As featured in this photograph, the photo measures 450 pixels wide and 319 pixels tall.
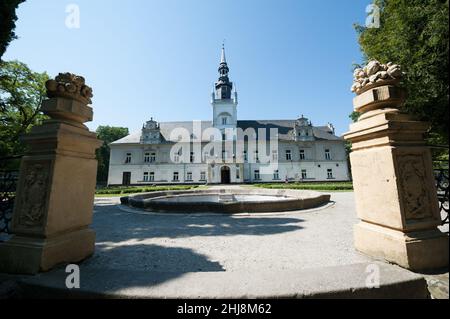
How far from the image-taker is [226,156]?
122 feet

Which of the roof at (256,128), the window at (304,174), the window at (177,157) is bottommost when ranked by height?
the window at (304,174)

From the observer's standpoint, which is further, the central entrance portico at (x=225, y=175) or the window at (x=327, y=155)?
the window at (x=327, y=155)

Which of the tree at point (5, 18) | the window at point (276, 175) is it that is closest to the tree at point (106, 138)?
the window at point (276, 175)

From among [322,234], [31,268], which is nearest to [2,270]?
[31,268]

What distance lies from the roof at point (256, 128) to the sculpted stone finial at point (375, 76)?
36627 millimetres

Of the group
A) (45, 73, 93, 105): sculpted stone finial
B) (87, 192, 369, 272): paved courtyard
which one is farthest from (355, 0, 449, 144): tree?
(45, 73, 93, 105): sculpted stone finial

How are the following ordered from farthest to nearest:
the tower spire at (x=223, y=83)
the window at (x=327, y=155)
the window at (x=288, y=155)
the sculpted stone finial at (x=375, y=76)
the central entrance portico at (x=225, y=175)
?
the tower spire at (x=223, y=83) < the window at (x=327, y=155) < the window at (x=288, y=155) < the central entrance portico at (x=225, y=175) < the sculpted stone finial at (x=375, y=76)

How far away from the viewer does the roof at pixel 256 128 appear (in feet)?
129

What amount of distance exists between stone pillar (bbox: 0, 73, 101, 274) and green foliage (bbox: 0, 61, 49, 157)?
17301 mm

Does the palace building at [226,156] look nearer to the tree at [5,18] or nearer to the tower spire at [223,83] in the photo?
the tower spire at [223,83]

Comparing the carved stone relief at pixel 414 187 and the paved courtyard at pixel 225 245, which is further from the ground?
the carved stone relief at pixel 414 187

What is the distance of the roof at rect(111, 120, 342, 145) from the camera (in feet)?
129

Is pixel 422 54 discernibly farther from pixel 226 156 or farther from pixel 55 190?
pixel 226 156
